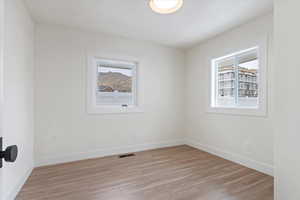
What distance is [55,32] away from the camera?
8.73 ft

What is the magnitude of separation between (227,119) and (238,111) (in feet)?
0.91

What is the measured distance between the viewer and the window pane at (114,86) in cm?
314

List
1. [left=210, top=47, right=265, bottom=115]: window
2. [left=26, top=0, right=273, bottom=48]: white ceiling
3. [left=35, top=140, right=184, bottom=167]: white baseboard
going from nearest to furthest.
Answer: [left=26, top=0, right=273, bottom=48]: white ceiling < [left=210, top=47, right=265, bottom=115]: window < [left=35, top=140, right=184, bottom=167]: white baseboard

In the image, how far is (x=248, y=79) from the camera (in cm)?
274

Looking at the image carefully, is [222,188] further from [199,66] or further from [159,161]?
[199,66]

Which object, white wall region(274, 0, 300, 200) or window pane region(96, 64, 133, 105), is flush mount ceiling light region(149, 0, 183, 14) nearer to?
white wall region(274, 0, 300, 200)

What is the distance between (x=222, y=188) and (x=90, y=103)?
8.23 feet

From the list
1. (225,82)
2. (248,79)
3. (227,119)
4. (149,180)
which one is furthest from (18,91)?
(248,79)

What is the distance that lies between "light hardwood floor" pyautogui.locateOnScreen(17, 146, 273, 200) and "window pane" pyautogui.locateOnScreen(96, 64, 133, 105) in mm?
1170

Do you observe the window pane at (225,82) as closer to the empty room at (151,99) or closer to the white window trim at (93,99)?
the empty room at (151,99)

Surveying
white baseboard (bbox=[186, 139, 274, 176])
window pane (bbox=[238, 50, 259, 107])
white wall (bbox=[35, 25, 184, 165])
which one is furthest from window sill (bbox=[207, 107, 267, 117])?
white wall (bbox=[35, 25, 184, 165])

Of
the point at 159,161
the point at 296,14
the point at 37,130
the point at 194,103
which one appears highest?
the point at 296,14

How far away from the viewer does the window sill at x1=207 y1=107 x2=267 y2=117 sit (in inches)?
93.4

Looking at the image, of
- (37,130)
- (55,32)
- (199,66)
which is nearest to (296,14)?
(199,66)
